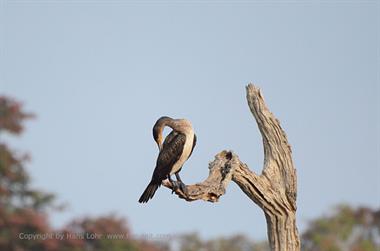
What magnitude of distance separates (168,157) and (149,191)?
0.44 m

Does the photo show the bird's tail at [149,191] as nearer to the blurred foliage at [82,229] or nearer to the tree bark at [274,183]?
→ the tree bark at [274,183]

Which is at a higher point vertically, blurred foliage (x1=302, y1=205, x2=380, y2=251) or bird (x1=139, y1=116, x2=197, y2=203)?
blurred foliage (x1=302, y1=205, x2=380, y2=251)

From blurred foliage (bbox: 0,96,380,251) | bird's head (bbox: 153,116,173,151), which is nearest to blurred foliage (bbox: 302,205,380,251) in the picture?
blurred foliage (bbox: 0,96,380,251)

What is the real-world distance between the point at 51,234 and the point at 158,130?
16780 millimetres

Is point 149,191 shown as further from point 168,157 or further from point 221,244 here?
point 221,244

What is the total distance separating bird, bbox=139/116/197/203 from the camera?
1071cm

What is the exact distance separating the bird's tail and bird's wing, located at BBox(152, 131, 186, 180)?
77 mm

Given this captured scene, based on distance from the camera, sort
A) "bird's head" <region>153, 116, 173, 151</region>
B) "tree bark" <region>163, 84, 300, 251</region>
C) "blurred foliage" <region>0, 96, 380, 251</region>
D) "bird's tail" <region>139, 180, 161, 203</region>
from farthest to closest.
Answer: "blurred foliage" <region>0, 96, 380, 251</region> → "bird's head" <region>153, 116, 173, 151</region> → "bird's tail" <region>139, 180, 161, 203</region> → "tree bark" <region>163, 84, 300, 251</region>

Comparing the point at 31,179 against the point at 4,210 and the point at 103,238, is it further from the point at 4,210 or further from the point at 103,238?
the point at 103,238

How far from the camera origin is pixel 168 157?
35.1 feet

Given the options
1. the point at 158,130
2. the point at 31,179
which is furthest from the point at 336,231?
the point at 158,130

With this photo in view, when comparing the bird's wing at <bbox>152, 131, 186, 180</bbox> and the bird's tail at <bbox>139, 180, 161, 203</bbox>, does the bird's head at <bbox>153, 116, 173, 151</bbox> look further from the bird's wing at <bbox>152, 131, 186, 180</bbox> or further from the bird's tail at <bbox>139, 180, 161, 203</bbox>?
the bird's tail at <bbox>139, 180, 161, 203</bbox>

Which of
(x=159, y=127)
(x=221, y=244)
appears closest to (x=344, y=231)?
(x=221, y=244)

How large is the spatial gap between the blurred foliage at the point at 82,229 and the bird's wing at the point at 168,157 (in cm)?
→ 1562
